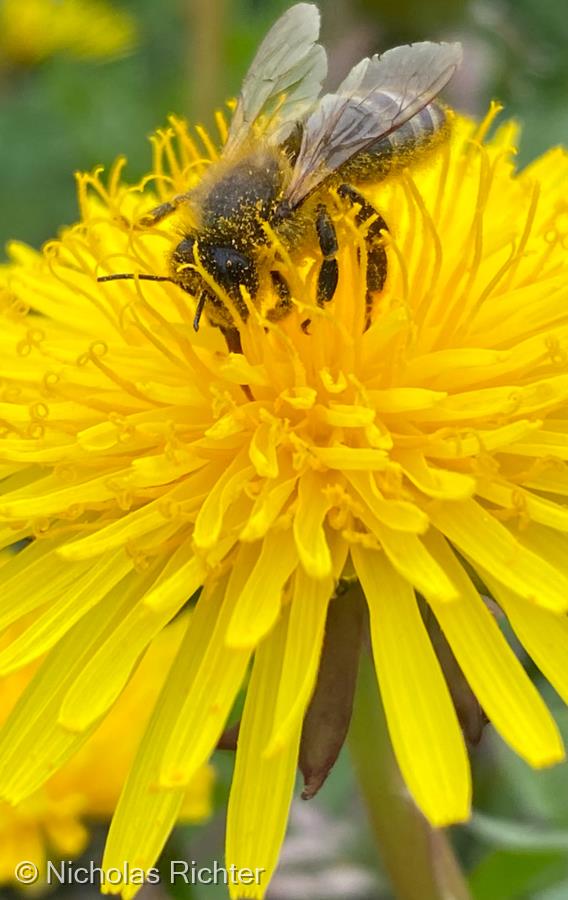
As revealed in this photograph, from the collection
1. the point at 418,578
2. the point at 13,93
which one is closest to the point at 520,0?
the point at 13,93

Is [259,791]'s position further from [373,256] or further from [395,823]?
[373,256]

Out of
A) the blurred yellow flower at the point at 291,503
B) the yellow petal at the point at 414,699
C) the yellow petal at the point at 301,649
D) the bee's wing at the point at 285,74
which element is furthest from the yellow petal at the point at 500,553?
the bee's wing at the point at 285,74

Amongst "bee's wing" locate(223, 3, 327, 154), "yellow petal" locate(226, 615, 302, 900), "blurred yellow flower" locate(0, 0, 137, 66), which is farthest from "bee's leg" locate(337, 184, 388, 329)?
"blurred yellow flower" locate(0, 0, 137, 66)

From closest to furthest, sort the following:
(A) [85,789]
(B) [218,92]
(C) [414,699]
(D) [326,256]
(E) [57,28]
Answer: (C) [414,699] → (D) [326,256] → (A) [85,789] → (B) [218,92] → (E) [57,28]

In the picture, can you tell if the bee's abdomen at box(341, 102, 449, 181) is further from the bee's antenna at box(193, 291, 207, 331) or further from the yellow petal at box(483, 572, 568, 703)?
the yellow petal at box(483, 572, 568, 703)

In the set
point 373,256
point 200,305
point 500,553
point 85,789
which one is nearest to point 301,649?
point 500,553

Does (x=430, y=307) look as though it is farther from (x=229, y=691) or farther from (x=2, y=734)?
(x=2, y=734)

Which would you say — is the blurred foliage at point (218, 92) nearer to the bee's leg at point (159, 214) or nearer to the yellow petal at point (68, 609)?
the yellow petal at point (68, 609)
